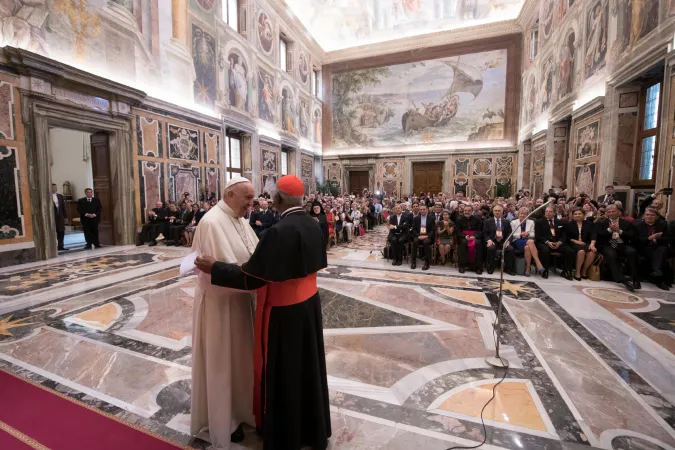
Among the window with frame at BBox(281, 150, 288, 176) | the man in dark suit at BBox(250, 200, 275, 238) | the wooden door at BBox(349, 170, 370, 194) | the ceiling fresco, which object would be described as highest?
the ceiling fresco

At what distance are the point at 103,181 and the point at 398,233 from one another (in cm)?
836

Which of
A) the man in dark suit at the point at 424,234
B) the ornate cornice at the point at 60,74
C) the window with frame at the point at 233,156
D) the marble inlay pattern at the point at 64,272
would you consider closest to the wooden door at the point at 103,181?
the ornate cornice at the point at 60,74

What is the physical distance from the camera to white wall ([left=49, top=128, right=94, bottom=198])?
13.1 meters

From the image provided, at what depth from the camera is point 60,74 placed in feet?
22.8

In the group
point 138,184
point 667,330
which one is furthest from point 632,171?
point 138,184

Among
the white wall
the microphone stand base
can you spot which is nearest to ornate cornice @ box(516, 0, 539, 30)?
the microphone stand base

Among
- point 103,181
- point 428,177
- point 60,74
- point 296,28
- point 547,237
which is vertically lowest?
point 547,237

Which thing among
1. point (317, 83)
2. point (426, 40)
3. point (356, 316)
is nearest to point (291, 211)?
point (356, 316)

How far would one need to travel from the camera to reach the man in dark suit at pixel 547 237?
19.9 feet

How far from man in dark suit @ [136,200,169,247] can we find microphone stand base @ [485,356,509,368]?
9.15m

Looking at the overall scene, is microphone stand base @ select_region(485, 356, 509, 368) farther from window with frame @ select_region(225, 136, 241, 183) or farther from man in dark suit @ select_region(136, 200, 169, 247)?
window with frame @ select_region(225, 136, 241, 183)

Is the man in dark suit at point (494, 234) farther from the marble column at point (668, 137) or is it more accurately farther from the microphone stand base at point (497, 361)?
the microphone stand base at point (497, 361)

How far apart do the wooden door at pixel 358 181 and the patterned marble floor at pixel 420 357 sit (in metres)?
17.1

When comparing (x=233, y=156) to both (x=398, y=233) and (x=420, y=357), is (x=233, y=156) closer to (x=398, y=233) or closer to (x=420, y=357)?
(x=398, y=233)
